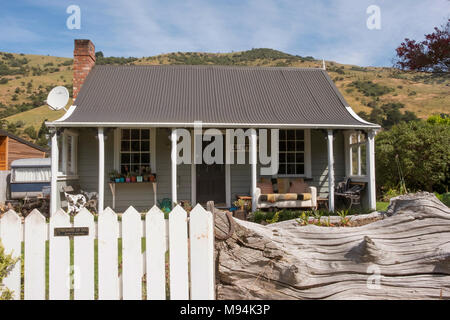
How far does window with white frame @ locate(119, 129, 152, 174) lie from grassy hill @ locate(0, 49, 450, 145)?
31.8m

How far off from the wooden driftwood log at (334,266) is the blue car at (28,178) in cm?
1215

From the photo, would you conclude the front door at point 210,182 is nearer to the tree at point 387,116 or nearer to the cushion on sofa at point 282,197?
the cushion on sofa at point 282,197

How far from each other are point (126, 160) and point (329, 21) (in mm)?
8766

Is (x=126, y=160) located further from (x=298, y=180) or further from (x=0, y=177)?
(x=0, y=177)

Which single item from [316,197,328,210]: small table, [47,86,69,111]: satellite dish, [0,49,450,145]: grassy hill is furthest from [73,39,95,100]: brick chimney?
[0,49,450,145]: grassy hill

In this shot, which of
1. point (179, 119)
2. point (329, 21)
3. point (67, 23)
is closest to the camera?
point (67, 23)

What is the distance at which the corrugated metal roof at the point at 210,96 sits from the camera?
1025cm

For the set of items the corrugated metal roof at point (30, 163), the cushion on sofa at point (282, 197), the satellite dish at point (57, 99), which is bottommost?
the cushion on sofa at point (282, 197)

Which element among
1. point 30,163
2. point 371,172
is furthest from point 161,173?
point 371,172

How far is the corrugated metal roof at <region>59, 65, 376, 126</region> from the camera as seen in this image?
10.3 meters

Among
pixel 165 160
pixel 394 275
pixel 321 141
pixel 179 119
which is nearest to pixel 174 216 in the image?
pixel 394 275

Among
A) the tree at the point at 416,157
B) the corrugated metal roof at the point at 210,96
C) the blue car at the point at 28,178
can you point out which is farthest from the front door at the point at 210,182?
the tree at the point at 416,157

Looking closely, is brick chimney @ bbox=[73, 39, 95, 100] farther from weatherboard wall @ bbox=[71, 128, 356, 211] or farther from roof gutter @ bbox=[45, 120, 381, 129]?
roof gutter @ bbox=[45, 120, 381, 129]

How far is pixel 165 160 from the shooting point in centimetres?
1124
